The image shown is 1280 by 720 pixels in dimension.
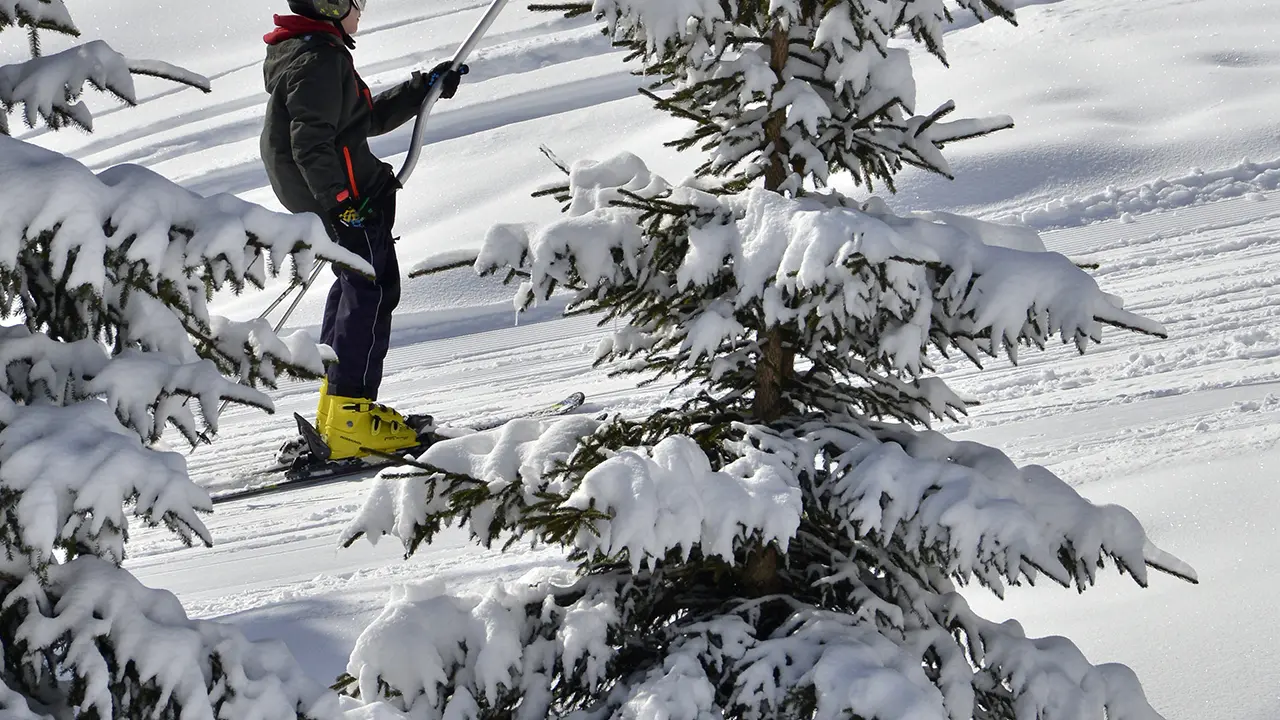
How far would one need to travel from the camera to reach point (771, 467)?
2604 millimetres

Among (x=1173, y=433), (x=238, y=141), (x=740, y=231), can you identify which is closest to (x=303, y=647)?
(x=740, y=231)

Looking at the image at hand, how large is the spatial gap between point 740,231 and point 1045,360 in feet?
15.2

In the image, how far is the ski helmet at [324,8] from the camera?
4797mm

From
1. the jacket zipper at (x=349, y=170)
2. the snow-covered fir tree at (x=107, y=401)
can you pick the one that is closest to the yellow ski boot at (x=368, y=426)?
the jacket zipper at (x=349, y=170)

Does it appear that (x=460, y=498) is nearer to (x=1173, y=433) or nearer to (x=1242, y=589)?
(x=1242, y=589)

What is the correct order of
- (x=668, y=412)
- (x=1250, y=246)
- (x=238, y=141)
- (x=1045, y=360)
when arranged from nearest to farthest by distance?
1. (x=668, y=412)
2. (x=1045, y=360)
3. (x=1250, y=246)
4. (x=238, y=141)

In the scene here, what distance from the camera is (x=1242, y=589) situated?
470cm

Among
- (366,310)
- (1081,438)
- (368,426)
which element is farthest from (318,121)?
(1081,438)

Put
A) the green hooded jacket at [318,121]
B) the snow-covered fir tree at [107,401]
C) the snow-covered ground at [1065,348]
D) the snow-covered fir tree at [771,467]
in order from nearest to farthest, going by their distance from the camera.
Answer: the snow-covered fir tree at [107,401] < the snow-covered fir tree at [771,467] < the green hooded jacket at [318,121] < the snow-covered ground at [1065,348]

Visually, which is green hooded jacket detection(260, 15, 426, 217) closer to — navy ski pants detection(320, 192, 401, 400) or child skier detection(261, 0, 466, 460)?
child skier detection(261, 0, 466, 460)

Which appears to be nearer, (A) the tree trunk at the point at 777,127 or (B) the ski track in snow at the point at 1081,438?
(A) the tree trunk at the point at 777,127

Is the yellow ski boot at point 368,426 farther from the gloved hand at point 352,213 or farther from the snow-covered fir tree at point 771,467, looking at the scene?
the snow-covered fir tree at point 771,467

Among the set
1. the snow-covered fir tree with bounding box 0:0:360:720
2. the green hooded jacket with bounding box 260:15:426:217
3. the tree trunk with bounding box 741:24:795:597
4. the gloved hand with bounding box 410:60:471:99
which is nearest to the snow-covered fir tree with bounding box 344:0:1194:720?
the tree trunk with bounding box 741:24:795:597

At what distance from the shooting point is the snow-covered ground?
5.00 metres
